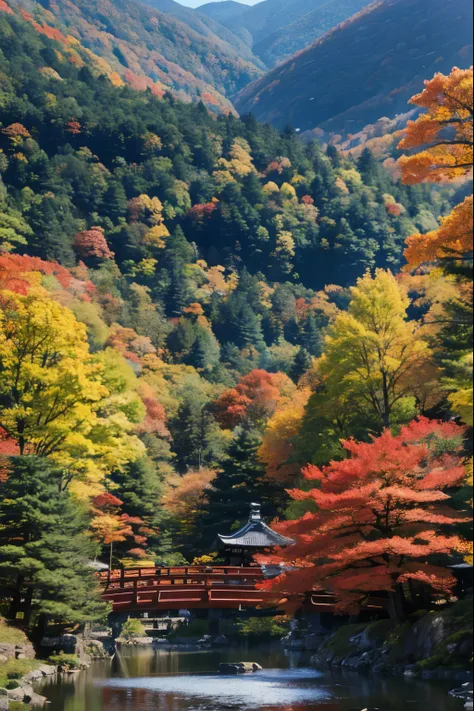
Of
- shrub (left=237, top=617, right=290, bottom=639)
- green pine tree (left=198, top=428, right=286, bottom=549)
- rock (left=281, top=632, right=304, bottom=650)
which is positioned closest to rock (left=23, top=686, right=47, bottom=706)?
rock (left=281, top=632, right=304, bottom=650)

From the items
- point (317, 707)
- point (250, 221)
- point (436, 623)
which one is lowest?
point (317, 707)

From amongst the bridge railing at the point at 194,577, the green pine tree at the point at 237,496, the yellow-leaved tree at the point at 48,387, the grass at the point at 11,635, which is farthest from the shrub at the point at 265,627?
the grass at the point at 11,635

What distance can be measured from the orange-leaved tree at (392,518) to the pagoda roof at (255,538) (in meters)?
15.4

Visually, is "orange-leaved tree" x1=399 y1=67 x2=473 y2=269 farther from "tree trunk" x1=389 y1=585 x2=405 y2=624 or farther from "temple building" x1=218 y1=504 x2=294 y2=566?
"temple building" x1=218 y1=504 x2=294 y2=566

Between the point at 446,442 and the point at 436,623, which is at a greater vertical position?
the point at 446,442

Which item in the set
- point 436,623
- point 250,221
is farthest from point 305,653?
point 250,221

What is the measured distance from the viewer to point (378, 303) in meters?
38.5

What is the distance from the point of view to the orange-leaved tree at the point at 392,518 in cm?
2653

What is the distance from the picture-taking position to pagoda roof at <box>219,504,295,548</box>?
44906 mm

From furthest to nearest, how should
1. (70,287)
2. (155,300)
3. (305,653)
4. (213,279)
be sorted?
(213,279) → (155,300) → (70,287) → (305,653)

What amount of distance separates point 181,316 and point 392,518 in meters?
84.9

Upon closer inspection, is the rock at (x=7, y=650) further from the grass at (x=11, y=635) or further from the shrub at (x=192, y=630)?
the shrub at (x=192, y=630)

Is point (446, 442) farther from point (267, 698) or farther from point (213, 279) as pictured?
point (213, 279)

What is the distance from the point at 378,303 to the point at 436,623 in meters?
16.5
